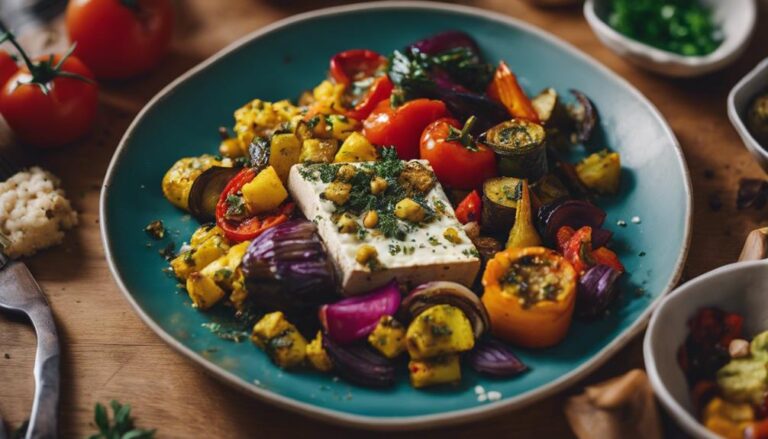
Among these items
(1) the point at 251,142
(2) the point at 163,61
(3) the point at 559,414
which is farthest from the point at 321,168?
(2) the point at 163,61

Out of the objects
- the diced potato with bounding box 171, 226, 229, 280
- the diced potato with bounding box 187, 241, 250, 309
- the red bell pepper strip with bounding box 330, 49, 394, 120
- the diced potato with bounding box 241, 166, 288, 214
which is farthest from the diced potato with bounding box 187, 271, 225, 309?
the red bell pepper strip with bounding box 330, 49, 394, 120

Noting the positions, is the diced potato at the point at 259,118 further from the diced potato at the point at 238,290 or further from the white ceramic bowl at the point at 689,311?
the white ceramic bowl at the point at 689,311

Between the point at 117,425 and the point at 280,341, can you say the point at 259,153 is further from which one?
the point at 117,425

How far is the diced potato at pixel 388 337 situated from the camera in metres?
2.98

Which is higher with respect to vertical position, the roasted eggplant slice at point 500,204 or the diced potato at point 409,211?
the diced potato at point 409,211

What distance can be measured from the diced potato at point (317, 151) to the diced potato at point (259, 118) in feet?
0.88

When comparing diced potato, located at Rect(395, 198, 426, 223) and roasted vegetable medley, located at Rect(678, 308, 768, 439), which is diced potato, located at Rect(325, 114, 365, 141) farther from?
roasted vegetable medley, located at Rect(678, 308, 768, 439)

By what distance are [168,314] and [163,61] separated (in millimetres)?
2152

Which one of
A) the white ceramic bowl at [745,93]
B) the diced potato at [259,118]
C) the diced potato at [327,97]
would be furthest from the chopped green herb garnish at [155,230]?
the white ceramic bowl at [745,93]

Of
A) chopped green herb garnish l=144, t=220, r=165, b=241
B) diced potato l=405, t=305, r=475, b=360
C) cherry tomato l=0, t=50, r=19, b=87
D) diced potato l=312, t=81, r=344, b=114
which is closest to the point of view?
diced potato l=405, t=305, r=475, b=360

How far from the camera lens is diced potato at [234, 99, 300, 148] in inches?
152

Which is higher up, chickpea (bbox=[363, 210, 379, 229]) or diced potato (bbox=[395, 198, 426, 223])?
chickpea (bbox=[363, 210, 379, 229])

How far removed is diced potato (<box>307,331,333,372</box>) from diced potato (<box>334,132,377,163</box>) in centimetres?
97

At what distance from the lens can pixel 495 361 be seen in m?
3.02
